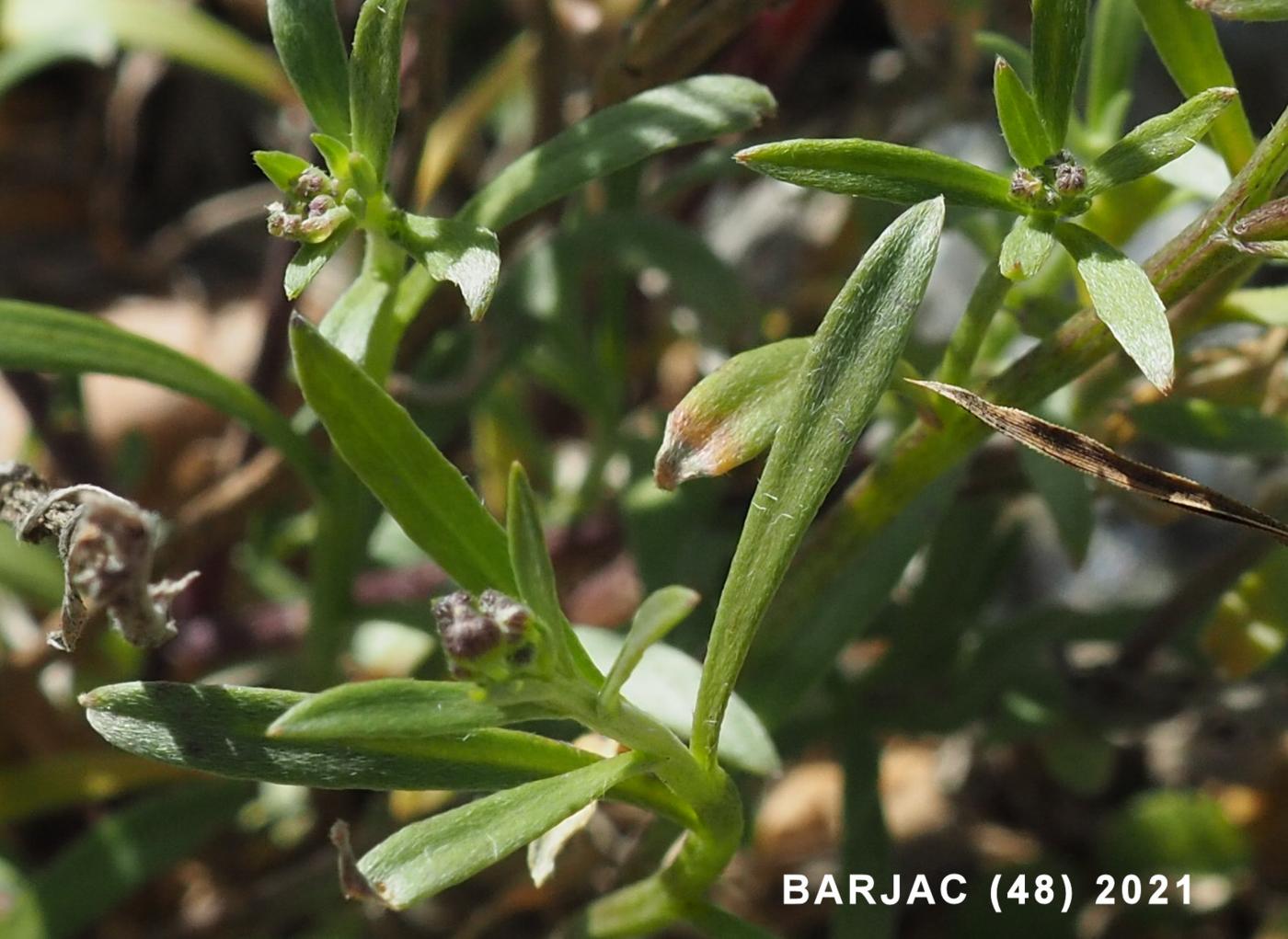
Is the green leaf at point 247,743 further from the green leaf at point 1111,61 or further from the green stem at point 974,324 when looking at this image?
the green leaf at point 1111,61

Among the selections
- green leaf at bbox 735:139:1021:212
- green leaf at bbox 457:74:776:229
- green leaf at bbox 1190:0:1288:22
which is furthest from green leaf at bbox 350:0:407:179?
green leaf at bbox 1190:0:1288:22

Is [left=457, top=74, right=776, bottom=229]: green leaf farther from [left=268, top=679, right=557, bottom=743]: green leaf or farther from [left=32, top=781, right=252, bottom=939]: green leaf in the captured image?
[left=32, top=781, right=252, bottom=939]: green leaf

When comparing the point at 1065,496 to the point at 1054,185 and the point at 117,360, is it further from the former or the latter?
the point at 117,360

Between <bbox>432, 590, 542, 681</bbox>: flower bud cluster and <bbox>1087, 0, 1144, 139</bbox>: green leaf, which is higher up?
<bbox>1087, 0, 1144, 139</bbox>: green leaf

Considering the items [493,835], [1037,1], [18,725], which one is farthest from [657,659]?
[18,725]

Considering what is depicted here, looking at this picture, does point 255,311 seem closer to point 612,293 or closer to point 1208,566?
point 612,293
